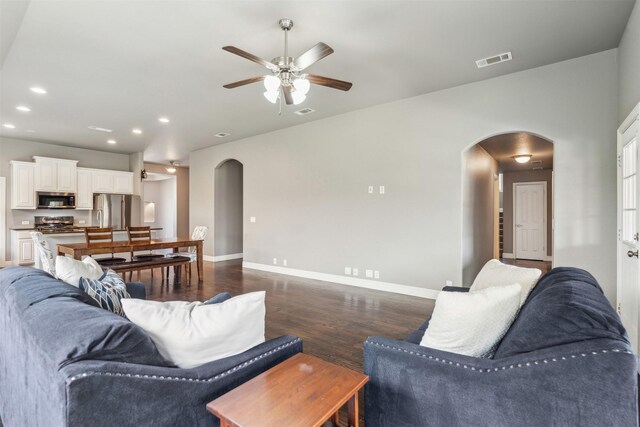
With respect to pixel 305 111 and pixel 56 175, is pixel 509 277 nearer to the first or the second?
pixel 305 111

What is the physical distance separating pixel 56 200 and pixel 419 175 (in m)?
7.97

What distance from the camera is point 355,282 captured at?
5.31 metres

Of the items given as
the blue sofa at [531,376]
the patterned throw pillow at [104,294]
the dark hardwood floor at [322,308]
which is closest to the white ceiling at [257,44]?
the patterned throw pillow at [104,294]

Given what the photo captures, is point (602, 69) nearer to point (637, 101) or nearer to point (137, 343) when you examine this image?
point (637, 101)

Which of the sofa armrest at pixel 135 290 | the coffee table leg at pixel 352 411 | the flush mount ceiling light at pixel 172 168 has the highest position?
the flush mount ceiling light at pixel 172 168

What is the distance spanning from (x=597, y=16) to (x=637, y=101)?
0.84m

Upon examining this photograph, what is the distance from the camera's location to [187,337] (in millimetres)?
1223

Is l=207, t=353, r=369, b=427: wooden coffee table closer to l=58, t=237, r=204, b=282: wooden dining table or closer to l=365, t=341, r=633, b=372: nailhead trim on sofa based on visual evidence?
l=365, t=341, r=633, b=372: nailhead trim on sofa

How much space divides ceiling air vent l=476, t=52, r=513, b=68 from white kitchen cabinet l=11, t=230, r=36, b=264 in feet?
28.8

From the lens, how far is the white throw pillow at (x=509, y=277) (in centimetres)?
184

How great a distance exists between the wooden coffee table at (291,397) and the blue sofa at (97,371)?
0.35 feet

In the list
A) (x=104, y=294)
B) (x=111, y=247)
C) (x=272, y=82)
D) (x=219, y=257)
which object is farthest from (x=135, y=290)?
(x=219, y=257)

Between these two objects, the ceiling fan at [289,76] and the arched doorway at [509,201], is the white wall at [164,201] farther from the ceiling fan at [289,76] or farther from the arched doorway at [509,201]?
the arched doorway at [509,201]

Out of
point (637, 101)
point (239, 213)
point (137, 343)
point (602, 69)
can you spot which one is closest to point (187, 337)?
point (137, 343)
